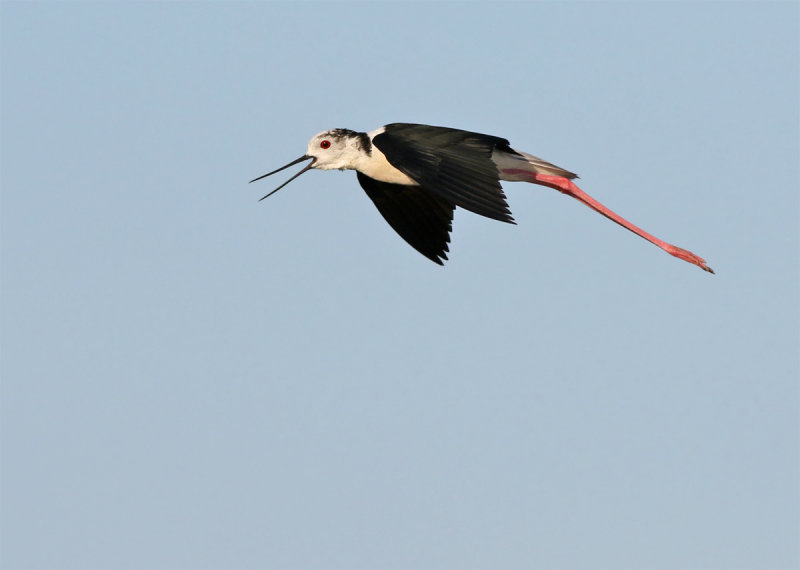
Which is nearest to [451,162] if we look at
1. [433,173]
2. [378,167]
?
[433,173]

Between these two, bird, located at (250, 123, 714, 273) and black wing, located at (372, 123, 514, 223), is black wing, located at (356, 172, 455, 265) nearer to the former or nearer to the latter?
bird, located at (250, 123, 714, 273)

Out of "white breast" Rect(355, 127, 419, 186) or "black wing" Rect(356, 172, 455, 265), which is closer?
"white breast" Rect(355, 127, 419, 186)

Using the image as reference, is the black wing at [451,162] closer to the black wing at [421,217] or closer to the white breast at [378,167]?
the white breast at [378,167]

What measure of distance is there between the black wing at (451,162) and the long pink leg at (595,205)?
96 cm

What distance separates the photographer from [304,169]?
14.9 meters

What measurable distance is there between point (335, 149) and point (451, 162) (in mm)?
1876

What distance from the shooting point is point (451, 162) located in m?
13.2

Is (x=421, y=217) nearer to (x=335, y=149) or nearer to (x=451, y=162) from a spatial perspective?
(x=335, y=149)

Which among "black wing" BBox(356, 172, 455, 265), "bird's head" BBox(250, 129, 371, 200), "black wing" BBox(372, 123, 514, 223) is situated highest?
"bird's head" BBox(250, 129, 371, 200)

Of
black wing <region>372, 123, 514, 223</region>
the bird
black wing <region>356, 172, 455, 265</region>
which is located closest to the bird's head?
the bird

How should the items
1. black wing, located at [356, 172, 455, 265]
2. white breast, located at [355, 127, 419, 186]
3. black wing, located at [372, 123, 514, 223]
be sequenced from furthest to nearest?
black wing, located at [356, 172, 455, 265], white breast, located at [355, 127, 419, 186], black wing, located at [372, 123, 514, 223]

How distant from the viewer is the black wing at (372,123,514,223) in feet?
41.4

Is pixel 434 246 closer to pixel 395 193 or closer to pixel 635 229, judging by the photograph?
pixel 395 193

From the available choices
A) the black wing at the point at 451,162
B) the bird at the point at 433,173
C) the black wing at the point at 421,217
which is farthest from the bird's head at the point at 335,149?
the black wing at the point at 421,217
